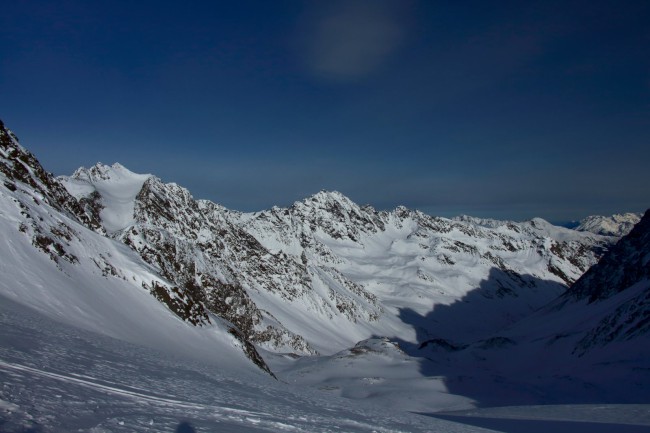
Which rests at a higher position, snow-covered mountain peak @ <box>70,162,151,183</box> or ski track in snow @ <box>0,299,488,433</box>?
snow-covered mountain peak @ <box>70,162,151,183</box>

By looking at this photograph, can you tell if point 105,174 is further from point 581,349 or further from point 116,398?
point 116,398

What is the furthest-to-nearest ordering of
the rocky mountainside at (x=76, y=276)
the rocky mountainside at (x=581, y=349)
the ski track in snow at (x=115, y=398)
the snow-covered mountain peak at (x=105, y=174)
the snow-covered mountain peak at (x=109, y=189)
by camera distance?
the snow-covered mountain peak at (x=105, y=174) < the snow-covered mountain peak at (x=109, y=189) < the rocky mountainside at (x=581, y=349) < the rocky mountainside at (x=76, y=276) < the ski track in snow at (x=115, y=398)

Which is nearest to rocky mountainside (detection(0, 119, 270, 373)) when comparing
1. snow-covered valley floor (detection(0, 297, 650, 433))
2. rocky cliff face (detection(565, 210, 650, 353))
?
snow-covered valley floor (detection(0, 297, 650, 433))

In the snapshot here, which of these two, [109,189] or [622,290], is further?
[622,290]

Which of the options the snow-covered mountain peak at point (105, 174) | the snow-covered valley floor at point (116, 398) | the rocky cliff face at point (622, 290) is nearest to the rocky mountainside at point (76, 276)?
the snow-covered valley floor at point (116, 398)

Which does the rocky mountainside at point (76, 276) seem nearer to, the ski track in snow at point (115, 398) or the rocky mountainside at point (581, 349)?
the ski track in snow at point (115, 398)

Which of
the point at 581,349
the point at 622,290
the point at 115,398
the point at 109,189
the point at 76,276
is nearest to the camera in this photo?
the point at 115,398

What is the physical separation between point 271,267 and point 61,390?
545 ft

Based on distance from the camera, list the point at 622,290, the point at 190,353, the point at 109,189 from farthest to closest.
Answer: the point at 622,290 → the point at 109,189 → the point at 190,353

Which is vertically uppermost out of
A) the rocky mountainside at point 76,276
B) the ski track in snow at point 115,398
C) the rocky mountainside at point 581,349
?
the rocky mountainside at point 581,349

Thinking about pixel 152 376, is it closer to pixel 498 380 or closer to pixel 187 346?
pixel 187 346

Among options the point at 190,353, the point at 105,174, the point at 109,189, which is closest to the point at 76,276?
the point at 190,353

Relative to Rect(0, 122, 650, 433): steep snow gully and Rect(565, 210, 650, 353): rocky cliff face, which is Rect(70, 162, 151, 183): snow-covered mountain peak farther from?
Rect(565, 210, 650, 353): rocky cliff face

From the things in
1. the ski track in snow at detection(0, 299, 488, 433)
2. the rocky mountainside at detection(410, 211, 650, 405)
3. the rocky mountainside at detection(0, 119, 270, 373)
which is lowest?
the ski track in snow at detection(0, 299, 488, 433)
